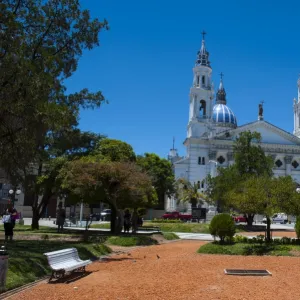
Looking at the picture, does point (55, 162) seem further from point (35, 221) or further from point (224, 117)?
point (224, 117)

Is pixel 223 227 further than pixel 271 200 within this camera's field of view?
Yes

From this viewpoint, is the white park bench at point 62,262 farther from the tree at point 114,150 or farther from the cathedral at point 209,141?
the cathedral at point 209,141

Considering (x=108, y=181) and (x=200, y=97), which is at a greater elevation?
(x=200, y=97)

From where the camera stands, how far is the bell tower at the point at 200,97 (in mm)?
73938

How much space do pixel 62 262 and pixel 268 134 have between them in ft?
222

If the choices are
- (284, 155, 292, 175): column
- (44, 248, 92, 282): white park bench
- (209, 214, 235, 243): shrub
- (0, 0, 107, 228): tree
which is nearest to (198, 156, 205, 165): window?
(284, 155, 292, 175): column

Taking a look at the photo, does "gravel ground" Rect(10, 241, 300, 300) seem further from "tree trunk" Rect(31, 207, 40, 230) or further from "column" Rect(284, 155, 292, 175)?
"column" Rect(284, 155, 292, 175)

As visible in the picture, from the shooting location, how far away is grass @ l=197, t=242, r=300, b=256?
17.9m

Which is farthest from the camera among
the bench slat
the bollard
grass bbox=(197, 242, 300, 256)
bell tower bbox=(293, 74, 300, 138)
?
bell tower bbox=(293, 74, 300, 138)

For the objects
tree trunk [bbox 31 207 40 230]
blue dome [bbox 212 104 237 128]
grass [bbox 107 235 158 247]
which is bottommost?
grass [bbox 107 235 158 247]

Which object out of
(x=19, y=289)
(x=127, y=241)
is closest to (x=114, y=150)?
(x=127, y=241)

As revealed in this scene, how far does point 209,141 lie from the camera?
2872 inches

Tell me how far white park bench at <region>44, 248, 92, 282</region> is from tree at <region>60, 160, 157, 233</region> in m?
10.5

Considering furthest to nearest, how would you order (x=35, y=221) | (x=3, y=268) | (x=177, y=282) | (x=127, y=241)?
(x=35, y=221) → (x=127, y=241) → (x=177, y=282) → (x=3, y=268)
